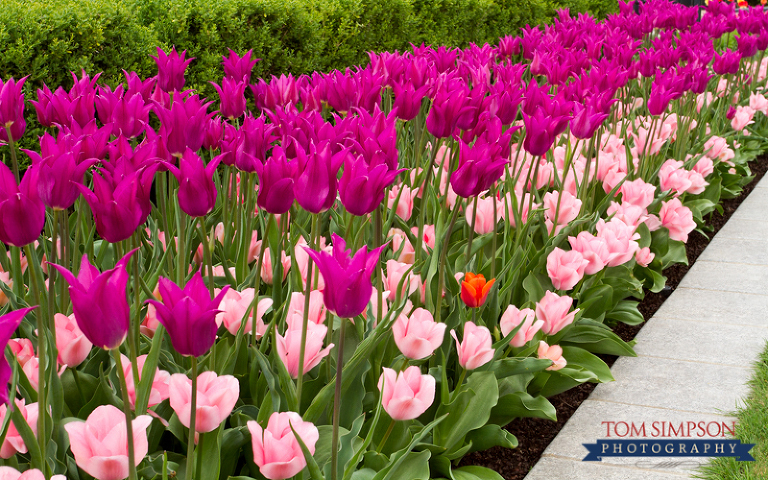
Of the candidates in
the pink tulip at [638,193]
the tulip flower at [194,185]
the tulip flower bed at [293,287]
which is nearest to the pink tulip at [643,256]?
the tulip flower bed at [293,287]

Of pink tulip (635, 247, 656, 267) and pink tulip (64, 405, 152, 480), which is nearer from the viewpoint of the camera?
pink tulip (64, 405, 152, 480)

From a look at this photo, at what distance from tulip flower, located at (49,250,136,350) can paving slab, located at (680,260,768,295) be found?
3114 mm

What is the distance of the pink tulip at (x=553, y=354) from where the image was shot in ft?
7.45

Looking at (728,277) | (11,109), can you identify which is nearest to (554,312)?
(11,109)

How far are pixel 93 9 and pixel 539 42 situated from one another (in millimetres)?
2812

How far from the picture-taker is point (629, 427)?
245 centimetres

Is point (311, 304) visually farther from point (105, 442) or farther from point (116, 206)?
point (105, 442)

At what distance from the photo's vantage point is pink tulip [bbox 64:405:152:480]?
123 cm

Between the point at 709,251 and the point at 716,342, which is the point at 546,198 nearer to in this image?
the point at 716,342

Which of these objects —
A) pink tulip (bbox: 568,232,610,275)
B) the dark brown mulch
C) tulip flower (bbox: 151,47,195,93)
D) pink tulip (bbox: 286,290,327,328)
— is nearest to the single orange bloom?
pink tulip (bbox: 286,290,327,328)

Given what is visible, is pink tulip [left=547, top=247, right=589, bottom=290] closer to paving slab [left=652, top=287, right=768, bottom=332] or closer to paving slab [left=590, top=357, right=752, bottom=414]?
paving slab [left=590, top=357, right=752, bottom=414]

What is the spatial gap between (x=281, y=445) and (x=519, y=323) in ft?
3.26

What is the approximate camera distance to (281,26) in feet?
15.3

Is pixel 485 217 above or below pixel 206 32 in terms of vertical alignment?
below
